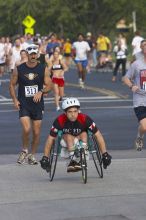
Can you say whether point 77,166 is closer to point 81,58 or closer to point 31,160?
point 31,160

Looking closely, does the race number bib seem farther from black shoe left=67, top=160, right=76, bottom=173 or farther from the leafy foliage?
the leafy foliage

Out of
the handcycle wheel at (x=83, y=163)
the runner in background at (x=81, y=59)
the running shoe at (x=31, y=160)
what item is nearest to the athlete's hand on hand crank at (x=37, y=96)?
the running shoe at (x=31, y=160)

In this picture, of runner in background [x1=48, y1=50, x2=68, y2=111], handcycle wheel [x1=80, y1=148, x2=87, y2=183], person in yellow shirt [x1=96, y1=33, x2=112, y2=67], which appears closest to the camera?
handcycle wheel [x1=80, y1=148, x2=87, y2=183]

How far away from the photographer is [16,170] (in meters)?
13.1

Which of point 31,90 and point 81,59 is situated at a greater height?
point 31,90

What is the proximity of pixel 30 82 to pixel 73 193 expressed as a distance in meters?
2.97

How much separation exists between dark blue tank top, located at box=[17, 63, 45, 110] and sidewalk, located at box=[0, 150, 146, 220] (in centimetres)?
92

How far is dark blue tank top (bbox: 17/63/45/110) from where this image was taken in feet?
44.6

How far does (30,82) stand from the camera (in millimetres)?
13578

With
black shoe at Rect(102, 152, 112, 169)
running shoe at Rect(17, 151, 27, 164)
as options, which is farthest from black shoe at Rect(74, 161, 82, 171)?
running shoe at Rect(17, 151, 27, 164)

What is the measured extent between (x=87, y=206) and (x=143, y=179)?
6.76ft

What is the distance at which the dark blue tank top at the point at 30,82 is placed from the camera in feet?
44.6

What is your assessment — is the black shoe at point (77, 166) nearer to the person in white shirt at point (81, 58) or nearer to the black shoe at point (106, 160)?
the black shoe at point (106, 160)

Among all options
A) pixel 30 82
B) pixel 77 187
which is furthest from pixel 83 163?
pixel 30 82
